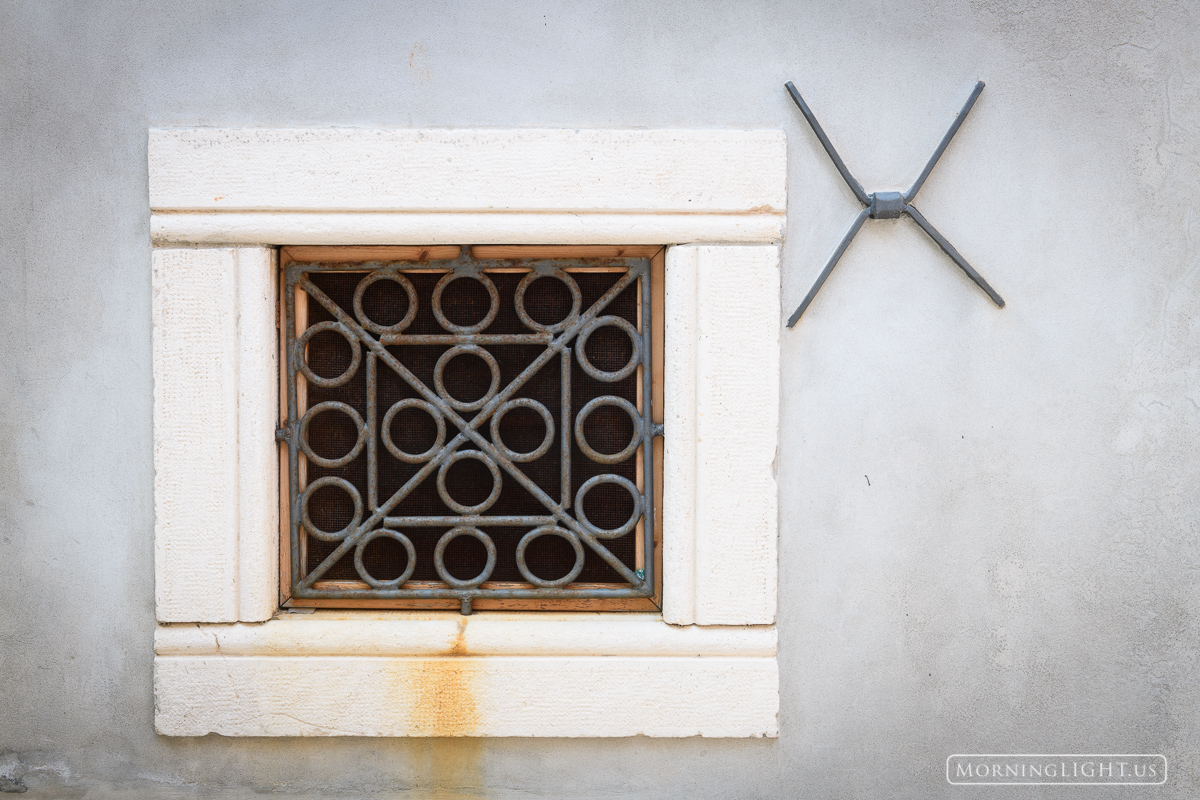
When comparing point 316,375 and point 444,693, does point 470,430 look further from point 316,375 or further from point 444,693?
point 444,693

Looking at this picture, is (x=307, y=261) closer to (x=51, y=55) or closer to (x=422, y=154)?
(x=422, y=154)

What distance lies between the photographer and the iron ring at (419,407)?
209 centimetres

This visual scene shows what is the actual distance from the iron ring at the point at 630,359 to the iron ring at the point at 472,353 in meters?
0.25

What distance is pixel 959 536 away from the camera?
2.07 metres

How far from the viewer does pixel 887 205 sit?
2.01 metres

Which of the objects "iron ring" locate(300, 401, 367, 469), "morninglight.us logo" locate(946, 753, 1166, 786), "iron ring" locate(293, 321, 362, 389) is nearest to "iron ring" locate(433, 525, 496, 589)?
Result: "iron ring" locate(300, 401, 367, 469)

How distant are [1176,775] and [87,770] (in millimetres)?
3169

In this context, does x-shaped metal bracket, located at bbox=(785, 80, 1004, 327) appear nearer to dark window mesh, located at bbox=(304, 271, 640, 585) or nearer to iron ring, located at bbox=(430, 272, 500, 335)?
dark window mesh, located at bbox=(304, 271, 640, 585)

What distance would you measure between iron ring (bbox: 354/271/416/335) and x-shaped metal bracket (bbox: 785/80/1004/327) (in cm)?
110

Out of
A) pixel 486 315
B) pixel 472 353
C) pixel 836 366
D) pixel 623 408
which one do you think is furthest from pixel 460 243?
pixel 836 366

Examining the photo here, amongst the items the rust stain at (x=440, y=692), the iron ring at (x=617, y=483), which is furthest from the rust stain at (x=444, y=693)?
Answer: the iron ring at (x=617, y=483)

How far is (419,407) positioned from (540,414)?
1.18 feet

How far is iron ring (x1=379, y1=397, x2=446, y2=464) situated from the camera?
209 centimetres

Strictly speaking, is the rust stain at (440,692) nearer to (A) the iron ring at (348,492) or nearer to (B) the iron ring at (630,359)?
(A) the iron ring at (348,492)
